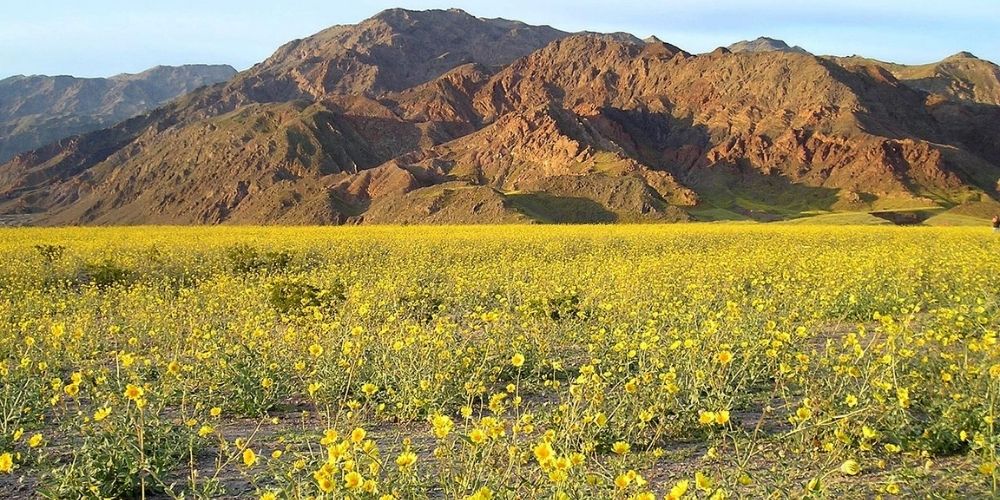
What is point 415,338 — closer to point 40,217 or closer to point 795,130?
point 795,130

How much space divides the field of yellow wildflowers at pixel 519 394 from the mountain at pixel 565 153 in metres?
59.2

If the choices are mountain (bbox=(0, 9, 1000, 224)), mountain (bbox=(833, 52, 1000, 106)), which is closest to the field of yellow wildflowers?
mountain (bbox=(0, 9, 1000, 224))

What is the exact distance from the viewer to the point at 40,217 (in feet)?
376

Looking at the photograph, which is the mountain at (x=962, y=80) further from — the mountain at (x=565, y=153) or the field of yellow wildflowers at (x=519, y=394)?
the field of yellow wildflowers at (x=519, y=394)

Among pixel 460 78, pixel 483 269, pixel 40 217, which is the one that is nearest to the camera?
pixel 483 269

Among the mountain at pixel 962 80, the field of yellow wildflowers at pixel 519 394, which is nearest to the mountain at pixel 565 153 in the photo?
the mountain at pixel 962 80

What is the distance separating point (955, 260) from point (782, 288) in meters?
6.71

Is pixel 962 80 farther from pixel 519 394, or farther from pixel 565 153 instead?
pixel 519 394

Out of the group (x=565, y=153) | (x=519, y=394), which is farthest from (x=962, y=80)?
(x=519, y=394)

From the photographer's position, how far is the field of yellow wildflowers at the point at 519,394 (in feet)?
12.4

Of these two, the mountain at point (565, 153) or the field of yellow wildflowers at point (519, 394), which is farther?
the mountain at point (565, 153)

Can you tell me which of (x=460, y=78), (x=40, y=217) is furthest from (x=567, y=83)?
(x=40, y=217)

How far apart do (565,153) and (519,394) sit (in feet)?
310

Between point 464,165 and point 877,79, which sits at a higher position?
point 877,79
